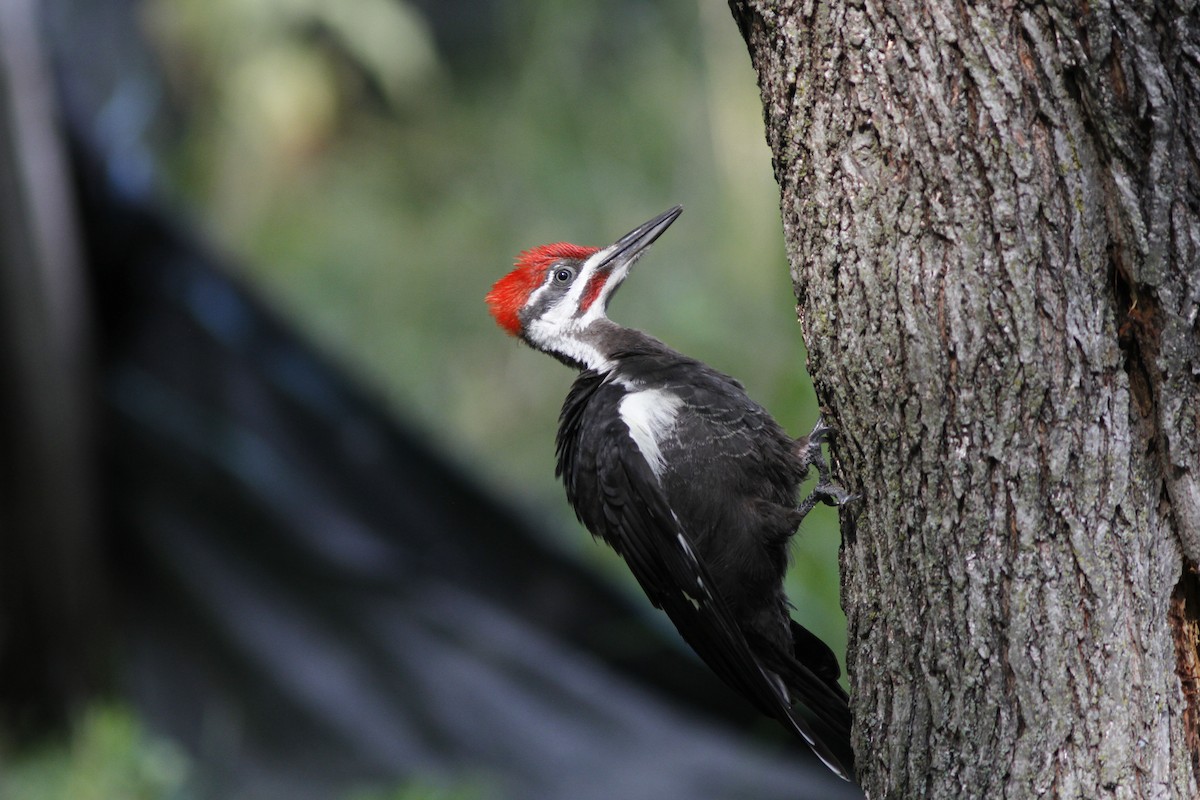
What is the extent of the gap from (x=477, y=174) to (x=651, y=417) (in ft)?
15.2

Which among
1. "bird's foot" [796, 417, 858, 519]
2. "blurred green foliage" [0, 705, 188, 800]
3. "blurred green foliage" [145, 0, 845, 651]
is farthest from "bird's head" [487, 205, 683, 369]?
"blurred green foliage" [145, 0, 845, 651]

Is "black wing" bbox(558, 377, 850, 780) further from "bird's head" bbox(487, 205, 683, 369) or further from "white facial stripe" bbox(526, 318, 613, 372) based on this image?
"bird's head" bbox(487, 205, 683, 369)

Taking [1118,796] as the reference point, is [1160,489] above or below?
above

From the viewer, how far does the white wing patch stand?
8.09 feet

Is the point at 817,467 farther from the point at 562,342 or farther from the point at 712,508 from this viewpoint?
the point at 562,342

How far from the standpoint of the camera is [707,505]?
8.29ft

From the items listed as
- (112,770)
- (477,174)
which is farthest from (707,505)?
(477,174)

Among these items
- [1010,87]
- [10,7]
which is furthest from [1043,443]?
[10,7]

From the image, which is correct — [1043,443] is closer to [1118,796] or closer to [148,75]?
[1118,796]

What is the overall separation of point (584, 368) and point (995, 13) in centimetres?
161

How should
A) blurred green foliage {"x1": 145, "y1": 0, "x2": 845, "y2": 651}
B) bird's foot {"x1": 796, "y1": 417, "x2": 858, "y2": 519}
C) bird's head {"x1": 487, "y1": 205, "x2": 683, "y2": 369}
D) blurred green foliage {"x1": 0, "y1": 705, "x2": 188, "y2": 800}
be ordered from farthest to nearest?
blurred green foliage {"x1": 145, "y1": 0, "x2": 845, "y2": 651}
blurred green foliage {"x1": 0, "y1": 705, "x2": 188, "y2": 800}
bird's head {"x1": 487, "y1": 205, "x2": 683, "y2": 369}
bird's foot {"x1": 796, "y1": 417, "x2": 858, "y2": 519}

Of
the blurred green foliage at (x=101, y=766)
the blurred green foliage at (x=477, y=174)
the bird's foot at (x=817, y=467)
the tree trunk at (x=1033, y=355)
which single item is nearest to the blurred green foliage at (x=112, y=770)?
the blurred green foliage at (x=101, y=766)

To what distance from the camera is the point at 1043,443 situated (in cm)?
150

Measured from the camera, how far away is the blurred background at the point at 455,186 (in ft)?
13.5
